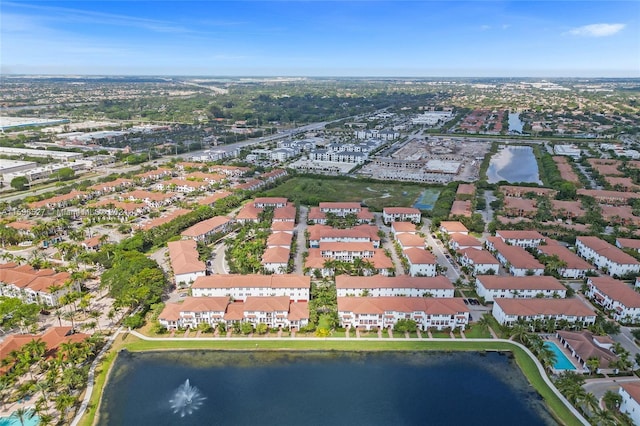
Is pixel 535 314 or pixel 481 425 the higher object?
pixel 535 314

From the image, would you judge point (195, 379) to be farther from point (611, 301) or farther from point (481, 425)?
point (611, 301)

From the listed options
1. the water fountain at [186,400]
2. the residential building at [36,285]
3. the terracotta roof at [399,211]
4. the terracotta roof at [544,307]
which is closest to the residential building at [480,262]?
the terracotta roof at [544,307]

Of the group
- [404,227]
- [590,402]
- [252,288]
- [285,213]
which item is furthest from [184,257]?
[590,402]

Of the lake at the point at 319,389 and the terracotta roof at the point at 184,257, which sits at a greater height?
the terracotta roof at the point at 184,257

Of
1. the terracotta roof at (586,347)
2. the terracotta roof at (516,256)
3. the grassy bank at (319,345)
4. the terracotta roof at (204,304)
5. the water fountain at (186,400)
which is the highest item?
the terracotta roof at (516,256)

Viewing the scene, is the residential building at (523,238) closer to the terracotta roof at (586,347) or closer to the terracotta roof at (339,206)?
the terracotta roof at (586,347)

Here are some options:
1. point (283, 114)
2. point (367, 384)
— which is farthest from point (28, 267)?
point (283, 114)
